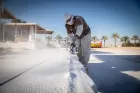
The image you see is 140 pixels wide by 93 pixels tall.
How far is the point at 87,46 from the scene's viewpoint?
5238mm

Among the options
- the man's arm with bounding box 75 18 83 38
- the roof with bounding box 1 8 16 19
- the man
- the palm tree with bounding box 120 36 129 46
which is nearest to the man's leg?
the man

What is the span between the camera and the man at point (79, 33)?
14.3 ft

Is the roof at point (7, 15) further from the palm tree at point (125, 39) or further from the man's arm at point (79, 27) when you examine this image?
the palm tree at point (125, 39)

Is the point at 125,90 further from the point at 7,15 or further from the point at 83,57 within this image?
the point at 7,15

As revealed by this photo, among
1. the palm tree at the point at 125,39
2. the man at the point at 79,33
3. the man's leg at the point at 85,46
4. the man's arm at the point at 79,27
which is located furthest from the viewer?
the palm tree at the point at 125,39

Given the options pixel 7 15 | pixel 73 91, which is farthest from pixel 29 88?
pixel 7 15

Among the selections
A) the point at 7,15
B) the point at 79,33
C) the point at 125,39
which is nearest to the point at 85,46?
the point at 79,33

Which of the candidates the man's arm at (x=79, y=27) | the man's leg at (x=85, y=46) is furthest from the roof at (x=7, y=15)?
the man's arm at (x=79, y=27)

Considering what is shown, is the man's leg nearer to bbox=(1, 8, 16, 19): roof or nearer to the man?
the man

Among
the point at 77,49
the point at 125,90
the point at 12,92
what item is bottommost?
the point at 125,90

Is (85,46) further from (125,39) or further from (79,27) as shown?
(125,39)

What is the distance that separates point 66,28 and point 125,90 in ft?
8.17

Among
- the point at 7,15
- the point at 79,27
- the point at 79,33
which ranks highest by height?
the point at 7,15

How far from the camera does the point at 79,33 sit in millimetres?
4266
